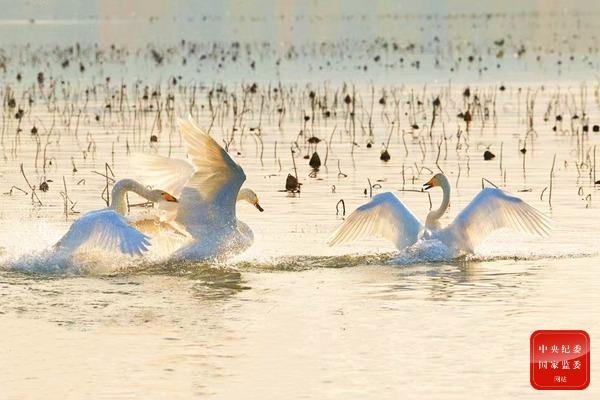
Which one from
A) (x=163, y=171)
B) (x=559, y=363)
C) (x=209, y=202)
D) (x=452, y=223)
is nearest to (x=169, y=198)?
(x=209, y=202)

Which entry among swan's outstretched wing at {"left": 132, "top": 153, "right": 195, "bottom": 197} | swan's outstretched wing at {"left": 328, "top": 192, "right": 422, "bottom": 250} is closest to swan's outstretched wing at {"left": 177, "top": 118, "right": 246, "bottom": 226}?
swan's outstretched wing at {"left": 328, "top": 192, "right": 422, "bottom": 250}

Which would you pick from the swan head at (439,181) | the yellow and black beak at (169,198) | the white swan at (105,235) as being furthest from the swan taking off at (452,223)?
the white swan at (105,235)

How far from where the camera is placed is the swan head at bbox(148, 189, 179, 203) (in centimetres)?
1341

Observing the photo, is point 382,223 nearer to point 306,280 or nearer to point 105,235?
point 306,280

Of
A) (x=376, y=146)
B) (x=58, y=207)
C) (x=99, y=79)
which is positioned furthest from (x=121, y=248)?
(x=99, y=79)

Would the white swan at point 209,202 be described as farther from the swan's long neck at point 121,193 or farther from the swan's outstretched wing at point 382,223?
the swan's outstretched wing at point 382,223

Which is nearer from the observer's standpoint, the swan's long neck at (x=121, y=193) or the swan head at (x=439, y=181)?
the swan's long neck at (x=121, y=193)

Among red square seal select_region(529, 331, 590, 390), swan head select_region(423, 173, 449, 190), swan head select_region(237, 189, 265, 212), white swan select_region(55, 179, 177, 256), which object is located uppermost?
swan head select_region(423, 173, 449, 190)

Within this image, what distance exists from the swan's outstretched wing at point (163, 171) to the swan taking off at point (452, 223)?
1.76 meters

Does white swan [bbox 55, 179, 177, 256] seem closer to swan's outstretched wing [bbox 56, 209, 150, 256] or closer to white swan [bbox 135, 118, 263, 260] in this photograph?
swan's outstretched wing [bbox 56, 209, 150, 256]

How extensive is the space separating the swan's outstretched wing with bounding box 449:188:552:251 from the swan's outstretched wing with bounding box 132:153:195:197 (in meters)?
2.68

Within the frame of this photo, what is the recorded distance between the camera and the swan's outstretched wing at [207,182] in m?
13.1

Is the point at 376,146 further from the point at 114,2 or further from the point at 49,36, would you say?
the point at 114,2

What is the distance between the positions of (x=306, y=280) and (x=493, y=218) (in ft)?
6.69
